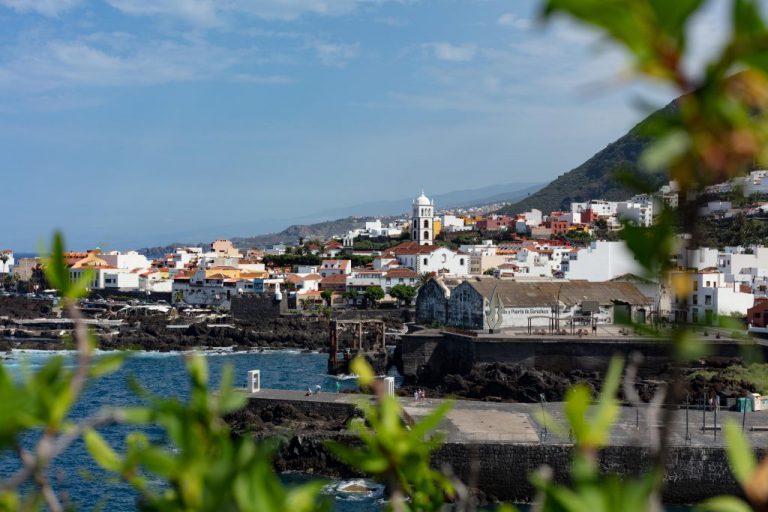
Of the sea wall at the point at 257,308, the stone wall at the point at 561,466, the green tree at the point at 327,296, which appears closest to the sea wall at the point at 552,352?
the stone wall at the point at 561,466

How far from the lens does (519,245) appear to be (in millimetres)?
71625

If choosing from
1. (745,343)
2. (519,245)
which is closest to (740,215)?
(519,245)

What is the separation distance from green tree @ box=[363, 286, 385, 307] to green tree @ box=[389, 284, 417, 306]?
0.89 m

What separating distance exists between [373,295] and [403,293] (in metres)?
2.10

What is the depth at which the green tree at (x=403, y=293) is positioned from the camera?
54.6 m

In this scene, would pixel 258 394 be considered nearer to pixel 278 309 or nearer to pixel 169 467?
pixel 169 467

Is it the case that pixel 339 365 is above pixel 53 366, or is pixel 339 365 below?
below

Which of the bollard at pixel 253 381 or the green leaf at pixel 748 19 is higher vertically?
the green leaf at pixel 748 19

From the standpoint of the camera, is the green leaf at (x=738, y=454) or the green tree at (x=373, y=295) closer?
the green leaf at (x=738, y=454)

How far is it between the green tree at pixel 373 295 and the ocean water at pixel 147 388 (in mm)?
12608

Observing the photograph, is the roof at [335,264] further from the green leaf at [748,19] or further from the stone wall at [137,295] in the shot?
the green leaf at [748,19]

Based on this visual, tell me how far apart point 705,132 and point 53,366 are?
1.12m

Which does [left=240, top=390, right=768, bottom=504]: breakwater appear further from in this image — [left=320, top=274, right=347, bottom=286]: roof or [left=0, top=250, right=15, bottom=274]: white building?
[left=0, top=250, right=15, bottom=274]: white building

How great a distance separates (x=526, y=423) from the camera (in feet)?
65.3
